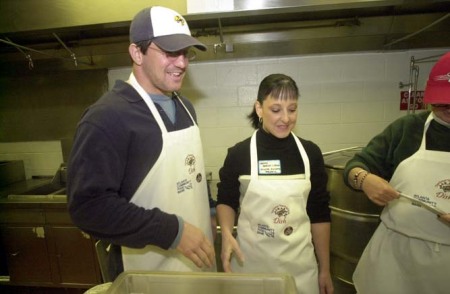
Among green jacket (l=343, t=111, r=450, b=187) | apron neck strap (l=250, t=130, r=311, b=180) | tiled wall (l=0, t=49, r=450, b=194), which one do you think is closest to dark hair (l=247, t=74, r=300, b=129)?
apron neck strap (l=250, t=130, r=311, b=180)

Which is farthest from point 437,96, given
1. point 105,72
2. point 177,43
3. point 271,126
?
point 105,72

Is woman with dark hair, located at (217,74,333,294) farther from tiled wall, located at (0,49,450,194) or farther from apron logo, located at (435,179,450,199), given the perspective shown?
tiled wall, located at (0,49,450,194)

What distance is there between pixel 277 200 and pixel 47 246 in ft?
6.53

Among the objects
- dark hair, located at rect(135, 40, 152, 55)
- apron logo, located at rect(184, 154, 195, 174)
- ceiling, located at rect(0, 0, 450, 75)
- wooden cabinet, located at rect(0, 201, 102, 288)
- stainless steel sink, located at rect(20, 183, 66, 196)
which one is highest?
ceiling, located at rect(0, 0, 450, 75)

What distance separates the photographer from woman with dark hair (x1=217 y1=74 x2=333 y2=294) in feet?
3.43

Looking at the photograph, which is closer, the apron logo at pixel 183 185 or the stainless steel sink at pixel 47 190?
the apron logo at pixel 183 185

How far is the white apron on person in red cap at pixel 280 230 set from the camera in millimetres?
1040

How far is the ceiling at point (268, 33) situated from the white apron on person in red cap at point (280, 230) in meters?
0.92

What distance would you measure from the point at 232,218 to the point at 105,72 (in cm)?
192

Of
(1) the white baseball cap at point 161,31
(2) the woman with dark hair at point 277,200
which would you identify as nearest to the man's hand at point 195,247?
(2) the woman with dark hair at point 277,200

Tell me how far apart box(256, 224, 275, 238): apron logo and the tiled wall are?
1363 millimetres

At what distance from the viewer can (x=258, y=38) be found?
1826 mm

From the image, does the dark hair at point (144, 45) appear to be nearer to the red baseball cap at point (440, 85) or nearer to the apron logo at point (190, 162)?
the apron logo at point (190, 162)

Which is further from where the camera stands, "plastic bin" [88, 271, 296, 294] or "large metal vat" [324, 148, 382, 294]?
"large metal vat" [324, 148, 382, 294]
